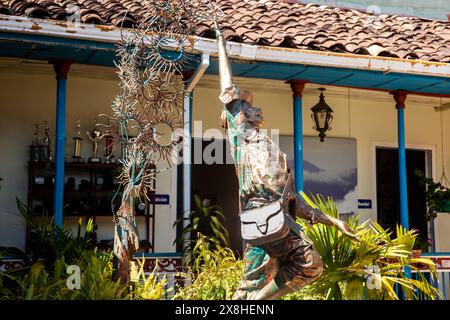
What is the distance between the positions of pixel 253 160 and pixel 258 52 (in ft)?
8.28

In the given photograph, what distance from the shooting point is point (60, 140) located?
642 cm

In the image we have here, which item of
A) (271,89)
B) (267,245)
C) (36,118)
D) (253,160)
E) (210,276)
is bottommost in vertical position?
(210,276)

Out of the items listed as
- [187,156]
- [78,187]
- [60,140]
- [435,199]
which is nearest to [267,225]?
[187,156]

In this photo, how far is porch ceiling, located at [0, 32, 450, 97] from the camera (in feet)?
19.6

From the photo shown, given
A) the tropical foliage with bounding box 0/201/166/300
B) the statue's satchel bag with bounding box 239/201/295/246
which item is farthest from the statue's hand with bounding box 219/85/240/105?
the tropical foliage with bounding box 0/201/166/300

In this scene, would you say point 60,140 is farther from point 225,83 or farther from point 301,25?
point 301,25

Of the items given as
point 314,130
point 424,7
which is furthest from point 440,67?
point 424,7

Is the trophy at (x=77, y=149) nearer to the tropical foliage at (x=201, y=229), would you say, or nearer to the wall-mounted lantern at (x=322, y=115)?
the tropical foliage at (x=201, y=229)

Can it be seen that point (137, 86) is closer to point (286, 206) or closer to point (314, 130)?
point (286, 206)

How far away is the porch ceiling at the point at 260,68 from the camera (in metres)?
5.98

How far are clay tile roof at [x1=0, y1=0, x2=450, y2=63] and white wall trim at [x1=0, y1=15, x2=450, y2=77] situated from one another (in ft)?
0.32

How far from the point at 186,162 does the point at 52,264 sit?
6.53ft

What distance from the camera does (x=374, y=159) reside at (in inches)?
388

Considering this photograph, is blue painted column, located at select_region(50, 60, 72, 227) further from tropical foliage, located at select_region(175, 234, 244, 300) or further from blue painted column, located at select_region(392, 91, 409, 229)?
blue painted column, located at select_region(392, 91, 409, 229)
